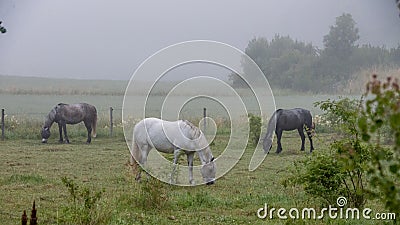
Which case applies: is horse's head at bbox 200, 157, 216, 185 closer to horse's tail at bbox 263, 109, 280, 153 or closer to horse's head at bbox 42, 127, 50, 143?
horse's tail at bbox 263, 109, 280, 153

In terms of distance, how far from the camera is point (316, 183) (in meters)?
6.36

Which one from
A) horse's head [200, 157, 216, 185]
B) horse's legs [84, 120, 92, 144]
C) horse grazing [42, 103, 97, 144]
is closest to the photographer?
horse's head [200, 157, 216, 185]

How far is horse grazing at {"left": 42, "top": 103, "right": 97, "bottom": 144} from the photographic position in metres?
18.1

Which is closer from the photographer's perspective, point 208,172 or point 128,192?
point 128,192

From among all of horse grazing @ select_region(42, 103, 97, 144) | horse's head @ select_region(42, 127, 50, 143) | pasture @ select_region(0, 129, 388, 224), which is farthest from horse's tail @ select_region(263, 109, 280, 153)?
horse's head @ select_region(42, 127, 50, 143)

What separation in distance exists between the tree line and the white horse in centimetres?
2705

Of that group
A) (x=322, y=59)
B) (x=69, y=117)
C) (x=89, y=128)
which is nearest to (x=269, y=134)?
(x=89, y=128)

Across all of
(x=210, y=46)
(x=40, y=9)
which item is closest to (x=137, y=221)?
(x=210, y=46)

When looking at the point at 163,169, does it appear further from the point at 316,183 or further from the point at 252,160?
the point at 252,160

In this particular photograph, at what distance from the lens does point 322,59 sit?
39.9 meters

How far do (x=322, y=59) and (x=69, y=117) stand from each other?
81.9 ft

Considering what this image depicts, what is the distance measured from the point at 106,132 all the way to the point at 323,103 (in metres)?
13.8

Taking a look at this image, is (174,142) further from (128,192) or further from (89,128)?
(89,128)

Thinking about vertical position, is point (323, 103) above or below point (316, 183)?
above
